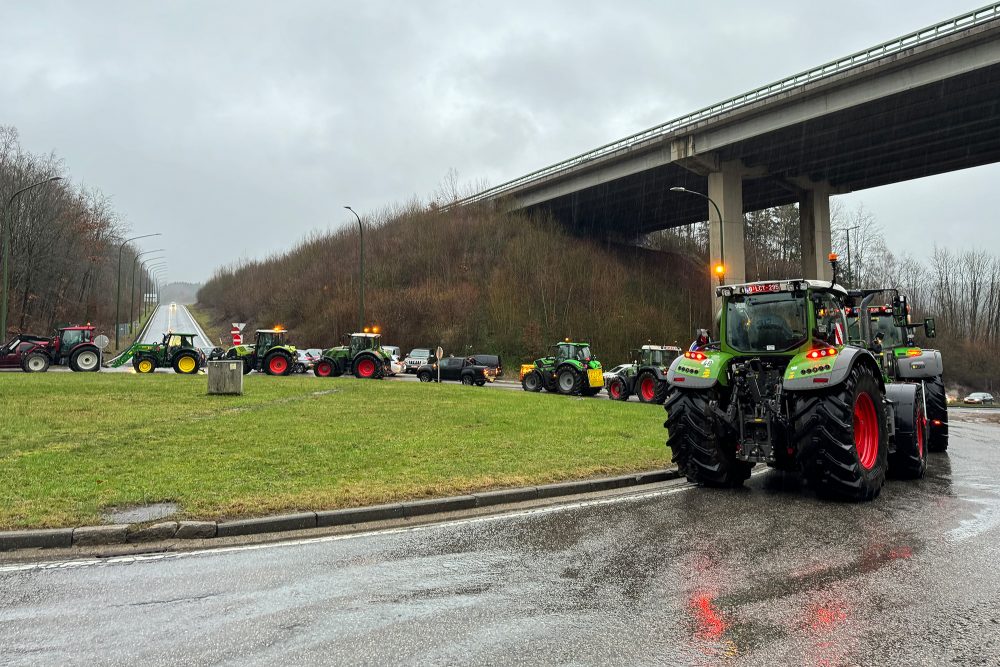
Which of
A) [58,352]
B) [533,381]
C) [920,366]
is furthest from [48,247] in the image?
[920,366]

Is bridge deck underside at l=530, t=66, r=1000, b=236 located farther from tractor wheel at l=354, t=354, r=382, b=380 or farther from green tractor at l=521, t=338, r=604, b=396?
tractor wheel at l=354, t=354, r=382, b=380

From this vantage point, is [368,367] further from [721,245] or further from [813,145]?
[813,145]

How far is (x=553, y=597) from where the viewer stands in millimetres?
4211

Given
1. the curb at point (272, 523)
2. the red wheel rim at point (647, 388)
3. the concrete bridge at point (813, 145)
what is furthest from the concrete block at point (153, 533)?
the concrete bridge at point (813, 145)

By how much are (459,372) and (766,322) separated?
82.1ft

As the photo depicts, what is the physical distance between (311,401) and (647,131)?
29.3 meters

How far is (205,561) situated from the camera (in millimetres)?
5020

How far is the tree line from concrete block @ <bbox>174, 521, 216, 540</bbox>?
4205 cm

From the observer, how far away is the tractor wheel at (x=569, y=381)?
2502 centimetres

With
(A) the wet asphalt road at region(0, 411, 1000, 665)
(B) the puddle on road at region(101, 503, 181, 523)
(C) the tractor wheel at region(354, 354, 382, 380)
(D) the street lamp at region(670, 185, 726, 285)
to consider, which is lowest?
(A) the wet asphalt road at region(0, 411, 1000, 665)

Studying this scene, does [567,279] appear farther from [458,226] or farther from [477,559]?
[477,559]

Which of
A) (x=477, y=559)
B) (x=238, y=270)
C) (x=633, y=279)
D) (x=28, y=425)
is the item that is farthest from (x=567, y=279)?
(x=238, y=270)

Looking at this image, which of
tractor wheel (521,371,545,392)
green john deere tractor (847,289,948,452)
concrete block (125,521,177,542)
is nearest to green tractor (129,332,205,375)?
tractor wheel (521,371,545,392)

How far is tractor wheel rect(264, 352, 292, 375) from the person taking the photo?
2792cm
